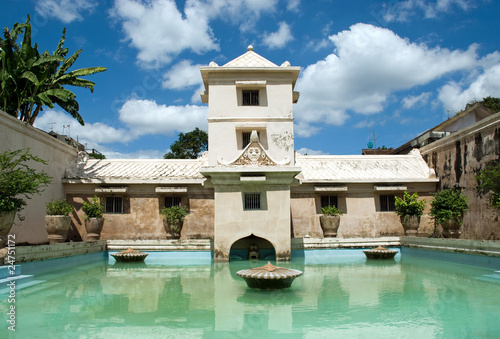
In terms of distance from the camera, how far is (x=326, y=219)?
15.5 meters

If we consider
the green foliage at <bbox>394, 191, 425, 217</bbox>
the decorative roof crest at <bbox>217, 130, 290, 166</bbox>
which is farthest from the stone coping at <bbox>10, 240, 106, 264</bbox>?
the green foliage at <bbox>394, 191, 425, 217</bbox>

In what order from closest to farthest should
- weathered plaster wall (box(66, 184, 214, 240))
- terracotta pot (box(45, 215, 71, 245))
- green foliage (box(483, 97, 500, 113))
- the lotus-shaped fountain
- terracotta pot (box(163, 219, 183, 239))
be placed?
the lotus-shaped fountain < terracotta pot (box(45, 215, 71, 245)) < terracotta pot (box(163, 219, 183, 239)) < weathered plaster wall (box(66, 184, 214, 240)) < green foliage (box(483, 97, 500, 113))

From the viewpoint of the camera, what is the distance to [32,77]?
52.4 feet

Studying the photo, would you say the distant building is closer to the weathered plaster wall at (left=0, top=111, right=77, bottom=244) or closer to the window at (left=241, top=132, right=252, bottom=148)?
the window at (left=241, top=132, right=252, bottom=148)

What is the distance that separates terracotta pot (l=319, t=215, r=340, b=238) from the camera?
15.5 m

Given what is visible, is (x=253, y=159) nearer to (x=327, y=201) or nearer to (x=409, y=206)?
(x=327, y=201)

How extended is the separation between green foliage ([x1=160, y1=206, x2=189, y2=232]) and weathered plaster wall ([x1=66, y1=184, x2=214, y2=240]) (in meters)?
1.08

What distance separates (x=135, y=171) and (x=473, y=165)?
12985mm

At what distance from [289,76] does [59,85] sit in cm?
1025

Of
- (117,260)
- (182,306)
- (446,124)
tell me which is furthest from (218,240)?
(446,124)

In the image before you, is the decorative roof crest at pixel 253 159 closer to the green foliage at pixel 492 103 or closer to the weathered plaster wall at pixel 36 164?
the weathered plaster wall at pixel 36 164

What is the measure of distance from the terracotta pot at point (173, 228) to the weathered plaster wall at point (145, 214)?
0.87 metres

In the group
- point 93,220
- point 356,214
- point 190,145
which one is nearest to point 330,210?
point 356,214

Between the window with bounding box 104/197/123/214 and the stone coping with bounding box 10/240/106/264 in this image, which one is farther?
the window with bounding box 104/197/123/214
